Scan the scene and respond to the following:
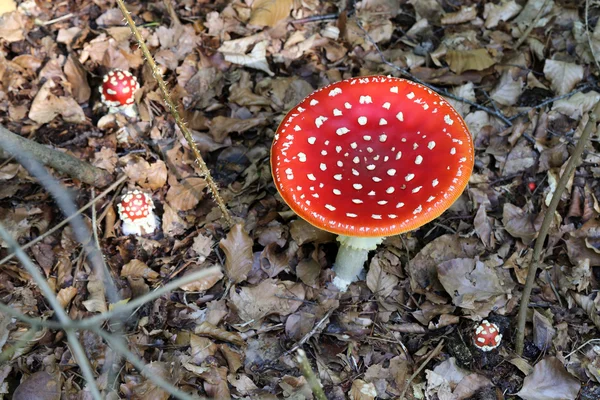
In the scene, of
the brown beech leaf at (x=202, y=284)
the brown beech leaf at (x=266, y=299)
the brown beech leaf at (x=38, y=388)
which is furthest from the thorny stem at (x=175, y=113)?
the brown beech leaf at (x=38, y=388)

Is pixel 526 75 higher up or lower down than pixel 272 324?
higher up

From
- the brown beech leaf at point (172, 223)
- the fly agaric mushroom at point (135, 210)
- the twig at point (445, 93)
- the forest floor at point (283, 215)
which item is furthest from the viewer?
the twig at point (445, 93)

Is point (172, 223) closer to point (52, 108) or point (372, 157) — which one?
point (52, 108)

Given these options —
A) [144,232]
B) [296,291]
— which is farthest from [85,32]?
[296,291]

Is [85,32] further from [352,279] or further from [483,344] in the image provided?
[483,344]

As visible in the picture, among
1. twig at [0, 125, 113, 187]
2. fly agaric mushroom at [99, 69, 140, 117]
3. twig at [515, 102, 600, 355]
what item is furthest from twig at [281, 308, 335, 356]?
fly agaric mushroom at [99, 69, 140, 117]

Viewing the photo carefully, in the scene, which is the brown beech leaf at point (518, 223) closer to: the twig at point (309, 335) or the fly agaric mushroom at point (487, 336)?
the fly agaric mushroom at point (487, 336)

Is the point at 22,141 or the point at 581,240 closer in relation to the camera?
the point at 22,141
